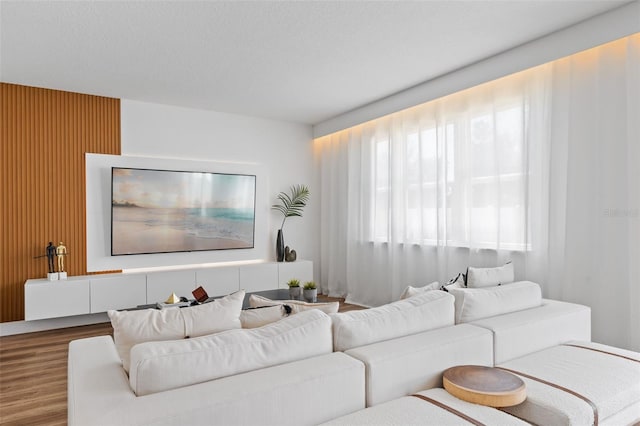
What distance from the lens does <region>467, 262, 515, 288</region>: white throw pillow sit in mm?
2605

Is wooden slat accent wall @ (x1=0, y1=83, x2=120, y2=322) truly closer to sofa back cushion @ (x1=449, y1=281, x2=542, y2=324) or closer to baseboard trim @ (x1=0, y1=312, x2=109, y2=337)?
baseboard trim @ (x1=0, y1=312, x2=109, y2=337)

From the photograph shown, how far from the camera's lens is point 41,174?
442 centimetres

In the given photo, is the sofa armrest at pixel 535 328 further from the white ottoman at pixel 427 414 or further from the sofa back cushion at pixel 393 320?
the white ottoman at pixel 427 414

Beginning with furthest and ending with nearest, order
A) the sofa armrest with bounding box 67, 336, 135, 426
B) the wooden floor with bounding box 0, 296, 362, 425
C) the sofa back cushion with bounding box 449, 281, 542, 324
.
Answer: the wooden floor with bounding box 0, 296, 362, 425, the sofa back cushion with bounding box 449, 281, 542, 324, the sofa armrest with bounding box 67, 336, 135, 426

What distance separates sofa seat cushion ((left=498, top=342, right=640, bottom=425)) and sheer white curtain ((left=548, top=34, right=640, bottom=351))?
974mm

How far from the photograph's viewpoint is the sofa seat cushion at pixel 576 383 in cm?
156

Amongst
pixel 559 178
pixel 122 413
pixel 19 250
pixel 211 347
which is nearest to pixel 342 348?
pixel 211 347

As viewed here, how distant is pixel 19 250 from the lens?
4.29 m

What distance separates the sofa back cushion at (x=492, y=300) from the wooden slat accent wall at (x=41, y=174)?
4293 mm

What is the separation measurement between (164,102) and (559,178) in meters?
4.42

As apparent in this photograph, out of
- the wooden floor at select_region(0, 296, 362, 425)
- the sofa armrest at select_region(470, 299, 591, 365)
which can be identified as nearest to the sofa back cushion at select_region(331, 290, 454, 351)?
the sofa armrest at select_region(470, 299, 591, 365)

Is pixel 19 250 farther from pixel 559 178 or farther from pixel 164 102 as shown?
pixel 559 178

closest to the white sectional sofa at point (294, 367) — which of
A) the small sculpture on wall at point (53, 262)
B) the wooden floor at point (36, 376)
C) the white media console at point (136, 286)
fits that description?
the wooden floor at point (36, 376)

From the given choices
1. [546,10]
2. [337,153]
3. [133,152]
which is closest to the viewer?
[546,10]
